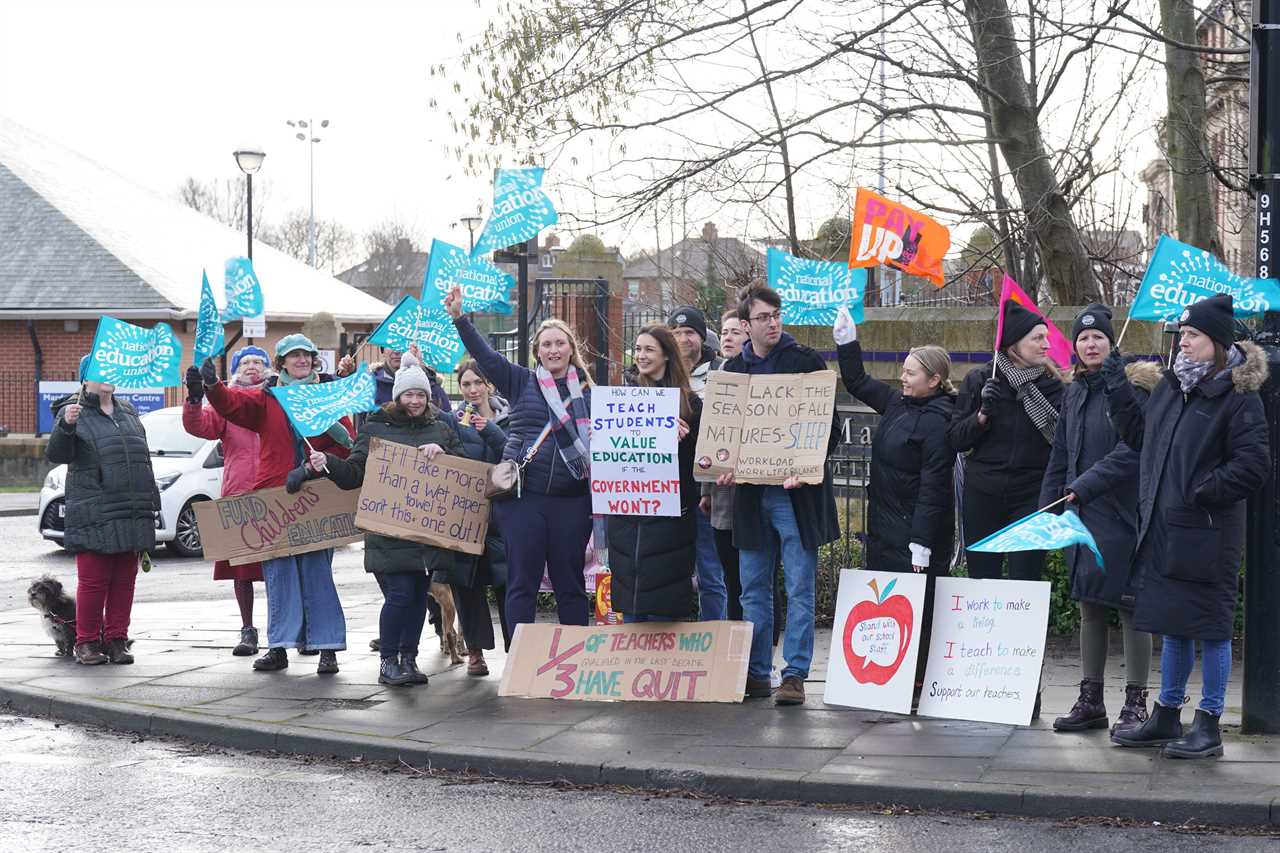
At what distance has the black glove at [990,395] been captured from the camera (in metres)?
7.20

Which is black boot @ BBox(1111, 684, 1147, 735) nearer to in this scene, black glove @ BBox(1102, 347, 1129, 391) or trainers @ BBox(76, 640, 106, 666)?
black glove @ BBox(1102, 347, 1129, 391)

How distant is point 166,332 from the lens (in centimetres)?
955

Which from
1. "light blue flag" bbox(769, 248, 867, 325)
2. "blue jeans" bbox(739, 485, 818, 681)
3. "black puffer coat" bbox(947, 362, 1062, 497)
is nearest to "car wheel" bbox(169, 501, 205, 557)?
"light blue flag" bbox(769, 248, 867, 325)

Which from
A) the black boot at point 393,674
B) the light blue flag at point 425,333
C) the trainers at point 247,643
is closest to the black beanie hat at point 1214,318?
the light blue flag at point 425,333

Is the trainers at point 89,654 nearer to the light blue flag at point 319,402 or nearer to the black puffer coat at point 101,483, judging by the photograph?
the black puffer coat at point 101,483

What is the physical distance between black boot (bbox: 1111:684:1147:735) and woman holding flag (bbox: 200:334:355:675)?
4.52 m

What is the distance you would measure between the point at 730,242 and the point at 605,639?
10.6 metres

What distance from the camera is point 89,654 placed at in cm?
952

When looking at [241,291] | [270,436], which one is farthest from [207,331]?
[270,436]

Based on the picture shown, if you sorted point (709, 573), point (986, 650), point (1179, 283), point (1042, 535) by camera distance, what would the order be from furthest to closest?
point (709, 573), point (986, 650), point (1179, 283), point (1042, 535)

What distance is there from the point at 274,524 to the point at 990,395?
14.5ft

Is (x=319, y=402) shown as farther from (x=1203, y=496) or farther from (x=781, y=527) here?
(x=1203, y=496)

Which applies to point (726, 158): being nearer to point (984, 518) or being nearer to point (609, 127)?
point (609, 127)

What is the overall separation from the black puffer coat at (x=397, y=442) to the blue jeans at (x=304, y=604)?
1.79 feet
